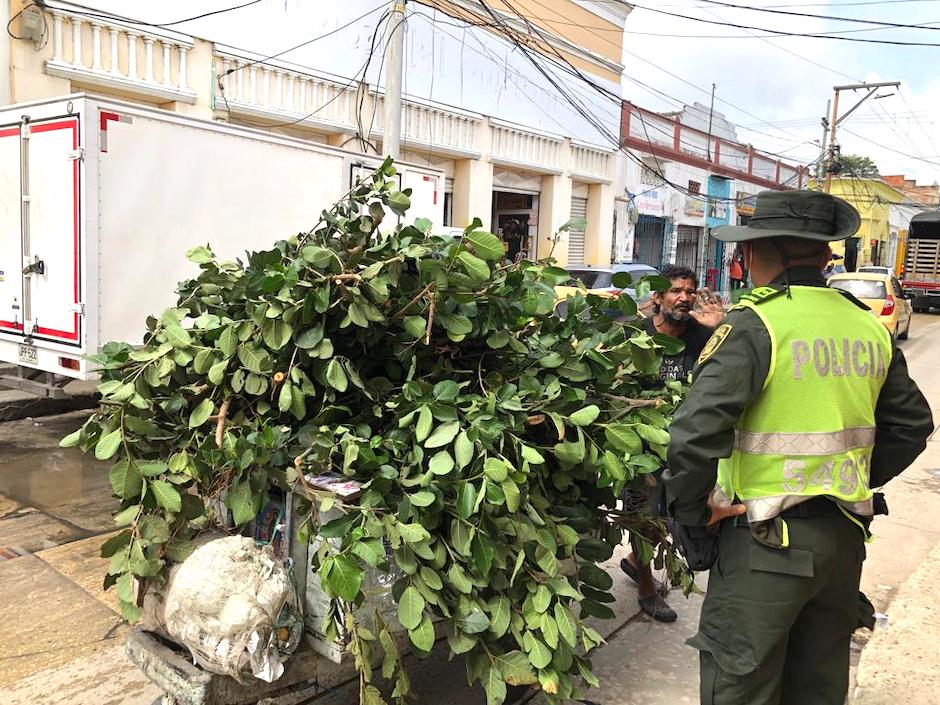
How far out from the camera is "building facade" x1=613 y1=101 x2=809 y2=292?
75.4 ft

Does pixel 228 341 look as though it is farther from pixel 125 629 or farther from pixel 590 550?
pixel 125 629

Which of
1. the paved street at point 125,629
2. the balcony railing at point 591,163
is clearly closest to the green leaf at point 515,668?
the paved street at point 125,629

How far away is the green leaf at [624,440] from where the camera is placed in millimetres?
2854

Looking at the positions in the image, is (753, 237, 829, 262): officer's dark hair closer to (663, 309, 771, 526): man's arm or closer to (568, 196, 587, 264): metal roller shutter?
(663, 309, 771, 526): man's arm

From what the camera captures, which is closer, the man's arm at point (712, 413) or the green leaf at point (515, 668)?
the man's arm at point (712, 413)

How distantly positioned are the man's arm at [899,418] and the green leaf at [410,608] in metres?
1.55

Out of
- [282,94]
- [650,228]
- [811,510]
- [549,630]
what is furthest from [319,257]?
[650,228]

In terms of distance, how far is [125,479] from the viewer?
9.07 ft

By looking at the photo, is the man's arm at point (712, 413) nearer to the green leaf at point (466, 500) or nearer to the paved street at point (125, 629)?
the green leaf at point (466, 500)

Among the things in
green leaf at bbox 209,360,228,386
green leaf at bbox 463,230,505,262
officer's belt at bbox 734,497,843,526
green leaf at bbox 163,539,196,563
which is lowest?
green leaf at bbox 163,539,196,563

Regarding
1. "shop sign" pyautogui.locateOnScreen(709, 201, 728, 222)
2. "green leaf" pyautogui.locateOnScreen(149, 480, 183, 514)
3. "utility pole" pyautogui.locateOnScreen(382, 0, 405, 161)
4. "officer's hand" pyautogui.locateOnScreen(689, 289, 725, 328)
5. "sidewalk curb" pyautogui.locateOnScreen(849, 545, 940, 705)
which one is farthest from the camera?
"shop sign" pyautogui.locateOnScreen(709, 201, 728, 222)

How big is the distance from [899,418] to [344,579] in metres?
1.80

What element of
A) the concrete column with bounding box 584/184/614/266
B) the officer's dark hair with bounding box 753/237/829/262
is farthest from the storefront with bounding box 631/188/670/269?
the officer's dark hair with bounding box 753/237/829/262

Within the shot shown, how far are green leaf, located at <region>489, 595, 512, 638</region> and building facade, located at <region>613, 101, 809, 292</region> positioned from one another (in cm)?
2082
